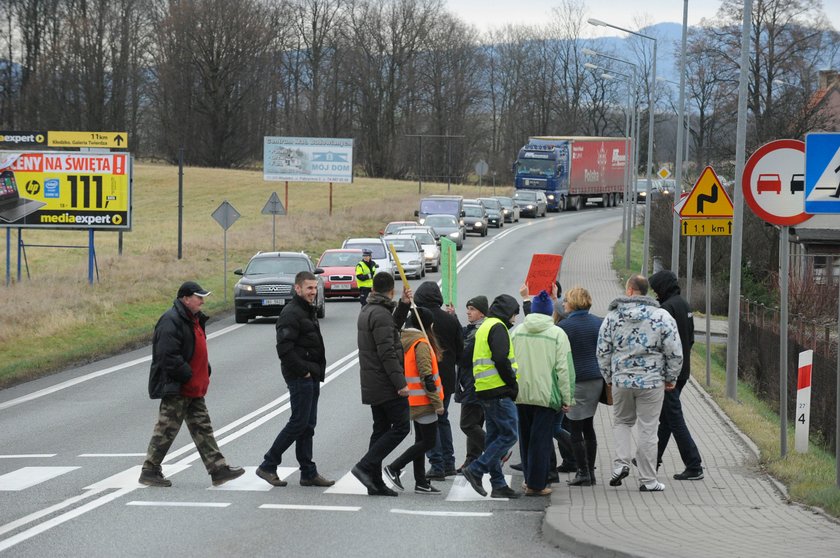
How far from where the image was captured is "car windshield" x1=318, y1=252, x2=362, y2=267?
33906 mm

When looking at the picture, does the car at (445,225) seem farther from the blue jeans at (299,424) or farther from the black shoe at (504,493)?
the black shoe at (504,493)

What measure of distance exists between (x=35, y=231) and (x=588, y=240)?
28185 mm

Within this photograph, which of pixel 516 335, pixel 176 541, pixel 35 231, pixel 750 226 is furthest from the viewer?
pixel 35 231

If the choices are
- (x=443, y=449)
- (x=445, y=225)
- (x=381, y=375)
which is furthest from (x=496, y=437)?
(x=445, y=225)

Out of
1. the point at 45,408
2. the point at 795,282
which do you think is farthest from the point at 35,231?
the point at 45,408

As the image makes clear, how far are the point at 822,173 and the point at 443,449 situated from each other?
426cm

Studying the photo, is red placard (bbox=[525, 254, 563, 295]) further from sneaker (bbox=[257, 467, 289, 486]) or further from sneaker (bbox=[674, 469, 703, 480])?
sneaker (bbox=[257, 467, 289, 486])

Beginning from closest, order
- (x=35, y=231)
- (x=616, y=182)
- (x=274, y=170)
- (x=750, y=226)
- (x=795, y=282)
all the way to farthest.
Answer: (x=795, y=282), (x=750, y=226), (x=35, y=231), (x=274, y=170), (x=616, y=182)

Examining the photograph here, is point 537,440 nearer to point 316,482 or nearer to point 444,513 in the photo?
point 444,513

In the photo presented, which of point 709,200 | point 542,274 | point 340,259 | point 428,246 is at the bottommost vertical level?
point 340,259

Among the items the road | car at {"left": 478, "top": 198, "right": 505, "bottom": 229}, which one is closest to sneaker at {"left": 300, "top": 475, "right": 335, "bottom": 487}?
the road

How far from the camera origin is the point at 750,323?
85.7 ft

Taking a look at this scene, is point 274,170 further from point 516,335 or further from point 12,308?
point 516,335

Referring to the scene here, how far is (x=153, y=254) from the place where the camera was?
146 ft
